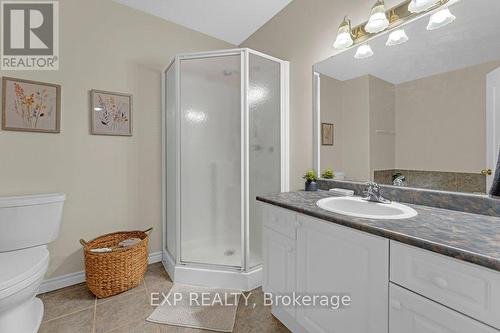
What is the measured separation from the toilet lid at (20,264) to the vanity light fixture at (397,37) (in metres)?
2.46

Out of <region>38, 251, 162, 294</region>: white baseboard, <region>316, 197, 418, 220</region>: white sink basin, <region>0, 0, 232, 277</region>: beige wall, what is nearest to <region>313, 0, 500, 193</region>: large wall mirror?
<region>316, 197, 418, 220</region>: white sink basin

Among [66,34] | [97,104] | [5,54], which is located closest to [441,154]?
[97,104]

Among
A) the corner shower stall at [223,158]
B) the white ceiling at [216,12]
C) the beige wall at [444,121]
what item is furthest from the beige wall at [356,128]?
the white ceiling at [216,12]

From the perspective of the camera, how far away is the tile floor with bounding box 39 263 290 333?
144 cm

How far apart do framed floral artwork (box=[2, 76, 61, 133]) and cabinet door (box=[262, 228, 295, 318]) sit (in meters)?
1.86

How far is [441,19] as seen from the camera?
1.18 meters

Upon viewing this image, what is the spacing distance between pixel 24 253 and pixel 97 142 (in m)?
0.95

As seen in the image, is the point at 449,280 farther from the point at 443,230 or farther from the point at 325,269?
the point at 325,269

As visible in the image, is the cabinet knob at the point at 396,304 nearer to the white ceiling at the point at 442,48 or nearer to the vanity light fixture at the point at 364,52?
the white ceiling at the point at 442,48

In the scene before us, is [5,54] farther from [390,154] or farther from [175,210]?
[390,154]

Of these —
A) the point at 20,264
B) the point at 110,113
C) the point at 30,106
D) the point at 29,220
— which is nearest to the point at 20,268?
the point at 20,264

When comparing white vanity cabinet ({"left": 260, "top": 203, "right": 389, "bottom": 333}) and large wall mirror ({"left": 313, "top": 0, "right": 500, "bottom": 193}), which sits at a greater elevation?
large wall mirror ({"left": 313, "top": 0, "right": 500, "bottom": 193})

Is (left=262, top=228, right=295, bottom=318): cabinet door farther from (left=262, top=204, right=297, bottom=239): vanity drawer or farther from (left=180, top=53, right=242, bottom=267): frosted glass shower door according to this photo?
(left=180, top=53, right=242, bottom=267): frosted glass shower door

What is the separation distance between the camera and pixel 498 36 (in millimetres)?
1052
